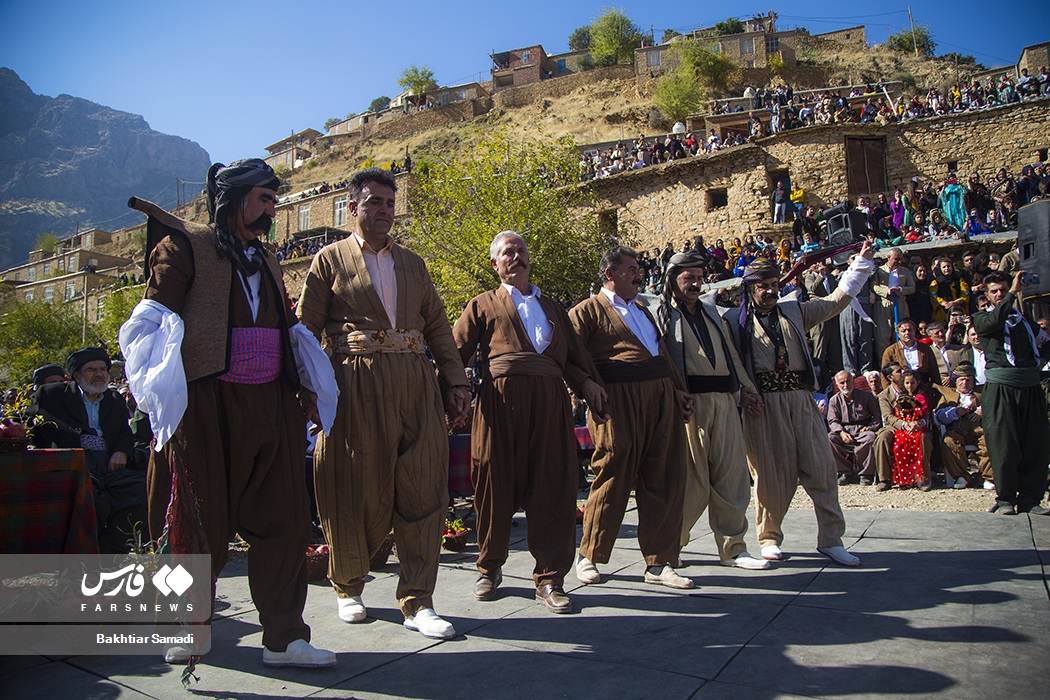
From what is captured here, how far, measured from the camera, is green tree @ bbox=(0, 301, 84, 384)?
44656 mm

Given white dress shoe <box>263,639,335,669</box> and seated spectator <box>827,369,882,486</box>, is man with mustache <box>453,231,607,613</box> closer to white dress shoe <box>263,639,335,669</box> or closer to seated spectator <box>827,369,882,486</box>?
white dress shoe <box>263,639,335,669</box>

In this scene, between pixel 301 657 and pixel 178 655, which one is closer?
pixel 301 657

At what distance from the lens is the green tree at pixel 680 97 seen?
145 ft

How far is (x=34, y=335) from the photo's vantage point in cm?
4703

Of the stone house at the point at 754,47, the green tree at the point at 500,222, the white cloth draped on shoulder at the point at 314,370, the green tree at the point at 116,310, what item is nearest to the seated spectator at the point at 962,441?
the white cloth draped on shoulder at the point at 314,370

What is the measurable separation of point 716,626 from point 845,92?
38751 mm

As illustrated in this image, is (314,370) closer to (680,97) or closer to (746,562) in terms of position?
(746,562)

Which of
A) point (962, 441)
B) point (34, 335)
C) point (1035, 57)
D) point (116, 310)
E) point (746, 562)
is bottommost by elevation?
point (746, 562)

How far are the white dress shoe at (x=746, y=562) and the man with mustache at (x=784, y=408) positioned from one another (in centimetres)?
16

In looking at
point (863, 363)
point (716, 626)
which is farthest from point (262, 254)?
point (863, 363)

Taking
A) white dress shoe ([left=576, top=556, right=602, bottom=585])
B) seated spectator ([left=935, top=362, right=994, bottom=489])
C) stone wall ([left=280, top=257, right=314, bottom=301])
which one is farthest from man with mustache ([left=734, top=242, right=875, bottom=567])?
stone wall ([left=280, top=257, right=314, bottom=301])

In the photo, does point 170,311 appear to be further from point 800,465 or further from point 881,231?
point 881,231

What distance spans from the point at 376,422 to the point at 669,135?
1262 inches

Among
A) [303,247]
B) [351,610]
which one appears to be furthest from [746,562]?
[303,247]
